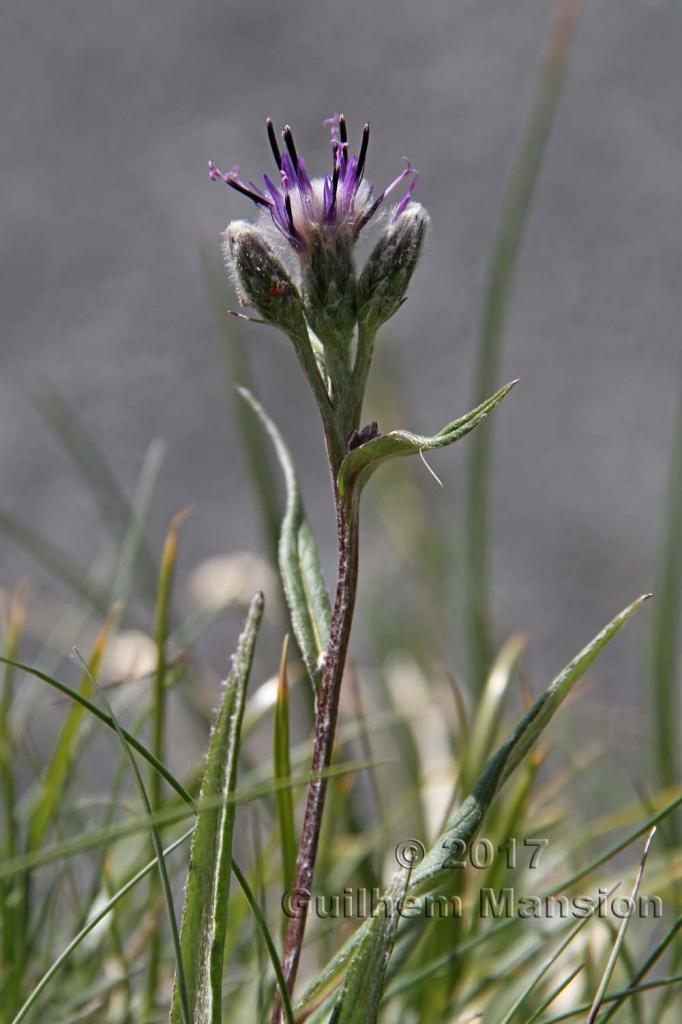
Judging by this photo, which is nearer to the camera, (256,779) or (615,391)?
(256,779)

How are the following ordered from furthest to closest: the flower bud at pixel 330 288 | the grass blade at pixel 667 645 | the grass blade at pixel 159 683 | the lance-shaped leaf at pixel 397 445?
the grass blade at pixel 667 645, the grass blade at pixel 159 683, the flower bud at pixel 330 288, the lance-shaped leaf at pixel 397 445

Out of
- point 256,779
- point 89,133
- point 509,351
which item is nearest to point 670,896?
point 256,779

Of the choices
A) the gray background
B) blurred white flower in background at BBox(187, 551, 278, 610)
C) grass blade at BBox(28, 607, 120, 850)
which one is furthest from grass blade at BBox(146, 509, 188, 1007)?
the gray background

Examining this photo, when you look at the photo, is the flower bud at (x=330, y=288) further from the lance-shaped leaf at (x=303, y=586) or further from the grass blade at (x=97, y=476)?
the grass blade at (x=97, y=476)

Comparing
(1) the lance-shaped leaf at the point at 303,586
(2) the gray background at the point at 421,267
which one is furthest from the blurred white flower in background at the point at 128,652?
(2) the gray background at the point at 421,267

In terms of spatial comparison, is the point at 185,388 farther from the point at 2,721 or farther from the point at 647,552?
the point at 2,721

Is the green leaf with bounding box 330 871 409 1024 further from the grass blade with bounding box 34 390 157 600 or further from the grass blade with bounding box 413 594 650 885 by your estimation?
the grass blade with bounding box 34 390 157 600
